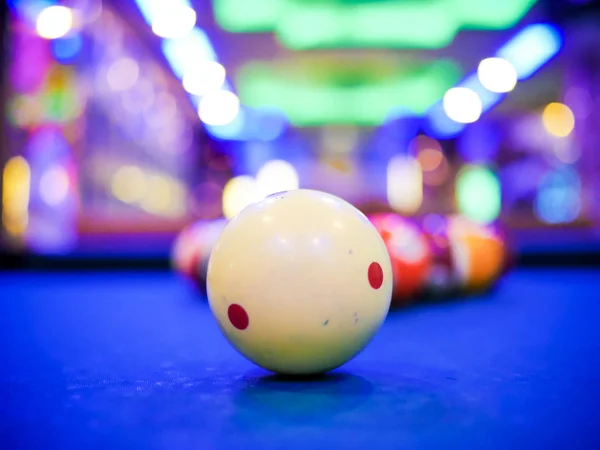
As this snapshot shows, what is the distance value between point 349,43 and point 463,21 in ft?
5.45

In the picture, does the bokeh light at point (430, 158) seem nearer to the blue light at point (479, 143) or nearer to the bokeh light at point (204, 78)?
the blue light at point (479, 143)

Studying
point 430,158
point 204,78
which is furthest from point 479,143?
point 204,78

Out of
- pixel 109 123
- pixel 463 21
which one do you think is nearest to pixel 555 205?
pixel 463 21

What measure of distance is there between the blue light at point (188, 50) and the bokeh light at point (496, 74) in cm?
480

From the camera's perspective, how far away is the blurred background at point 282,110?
7.16m

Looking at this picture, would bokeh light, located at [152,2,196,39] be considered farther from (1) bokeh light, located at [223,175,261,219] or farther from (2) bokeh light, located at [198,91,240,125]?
(1) bokeh light, located at [223,175,261,219]

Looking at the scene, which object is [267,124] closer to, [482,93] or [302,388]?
[482,93]

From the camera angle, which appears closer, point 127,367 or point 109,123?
point 127,367

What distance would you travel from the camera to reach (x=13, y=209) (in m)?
7.14

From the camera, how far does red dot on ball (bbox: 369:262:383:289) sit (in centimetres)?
158

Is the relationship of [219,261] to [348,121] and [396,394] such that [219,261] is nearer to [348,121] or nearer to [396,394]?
[396,394]

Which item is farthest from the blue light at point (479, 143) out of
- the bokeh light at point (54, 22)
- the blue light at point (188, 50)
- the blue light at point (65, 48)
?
the bokeh light at point (54, 22)

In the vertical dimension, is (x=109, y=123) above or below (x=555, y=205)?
above

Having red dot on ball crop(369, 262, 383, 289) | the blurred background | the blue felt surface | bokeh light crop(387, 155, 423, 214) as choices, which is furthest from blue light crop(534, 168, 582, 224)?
red dot on ball crop(369, 262, 383, 289)
